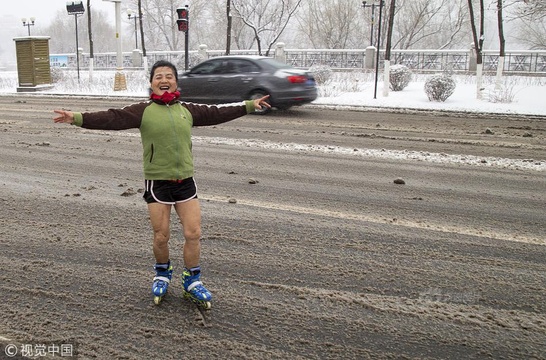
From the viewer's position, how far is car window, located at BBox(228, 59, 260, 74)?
561 inches

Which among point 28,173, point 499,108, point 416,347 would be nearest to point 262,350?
point 416,347

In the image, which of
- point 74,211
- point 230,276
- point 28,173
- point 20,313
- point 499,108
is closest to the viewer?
point 20,313

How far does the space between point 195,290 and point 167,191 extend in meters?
0.67

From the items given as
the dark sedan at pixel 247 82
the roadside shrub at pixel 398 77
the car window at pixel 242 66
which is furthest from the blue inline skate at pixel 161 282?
the roadside shrub at pixel 398 77

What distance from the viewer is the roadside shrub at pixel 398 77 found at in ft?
69.6

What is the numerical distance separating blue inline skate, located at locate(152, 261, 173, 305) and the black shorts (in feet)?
1.51

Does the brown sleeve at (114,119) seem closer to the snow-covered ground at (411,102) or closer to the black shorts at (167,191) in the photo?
the black shorts at (167,191)

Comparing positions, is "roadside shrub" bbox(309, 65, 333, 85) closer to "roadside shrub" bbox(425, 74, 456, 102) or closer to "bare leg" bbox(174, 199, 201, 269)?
"roadside shrub" bbox(425, 74, 456, 102)

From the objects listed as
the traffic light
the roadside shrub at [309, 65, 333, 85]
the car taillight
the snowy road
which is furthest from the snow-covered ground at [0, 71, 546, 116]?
the snowy road

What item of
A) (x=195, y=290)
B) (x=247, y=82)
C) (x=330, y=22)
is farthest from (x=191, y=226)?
(x=330, y=22)

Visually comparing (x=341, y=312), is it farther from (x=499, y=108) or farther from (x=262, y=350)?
(x=499, y=108)

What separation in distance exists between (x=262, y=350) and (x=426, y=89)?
54.9 feet

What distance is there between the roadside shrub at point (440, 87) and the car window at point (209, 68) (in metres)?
7.69

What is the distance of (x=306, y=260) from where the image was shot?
4.10 metres
